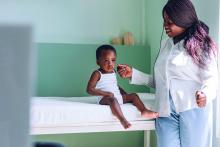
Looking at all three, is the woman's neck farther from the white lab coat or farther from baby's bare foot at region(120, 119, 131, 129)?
baby's bare foot at region(120, 119, 131, 129)

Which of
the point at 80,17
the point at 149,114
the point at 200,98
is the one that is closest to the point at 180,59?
the point at 200,98

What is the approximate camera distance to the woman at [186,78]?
1564 millimetres

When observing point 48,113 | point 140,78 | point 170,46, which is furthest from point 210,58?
point 48,113

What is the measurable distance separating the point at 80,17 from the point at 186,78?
109cm

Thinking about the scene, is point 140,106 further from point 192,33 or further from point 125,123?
point 192,33

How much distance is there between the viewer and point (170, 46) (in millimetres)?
1666

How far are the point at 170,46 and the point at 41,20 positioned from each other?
1.06 meters

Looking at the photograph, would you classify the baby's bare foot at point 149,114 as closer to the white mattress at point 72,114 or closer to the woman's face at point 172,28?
the white mattress at point 72,114

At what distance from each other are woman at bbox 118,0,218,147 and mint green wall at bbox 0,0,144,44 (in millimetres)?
899

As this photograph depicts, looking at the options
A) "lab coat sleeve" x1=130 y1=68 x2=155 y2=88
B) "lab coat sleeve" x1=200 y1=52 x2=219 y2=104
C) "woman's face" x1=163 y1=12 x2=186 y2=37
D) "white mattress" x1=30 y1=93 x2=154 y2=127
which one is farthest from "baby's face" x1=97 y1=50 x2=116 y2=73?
"lab coat sleeve" x1=200 y1=52 x2=219 y2=104

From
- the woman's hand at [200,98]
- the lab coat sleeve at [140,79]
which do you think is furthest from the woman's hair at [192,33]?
the lab coat sleeve at [140,79]

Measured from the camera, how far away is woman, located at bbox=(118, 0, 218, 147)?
1564 millimetres

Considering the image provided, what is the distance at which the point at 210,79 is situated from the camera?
60.0 inches

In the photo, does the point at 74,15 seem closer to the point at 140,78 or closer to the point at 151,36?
the point at 151,36
